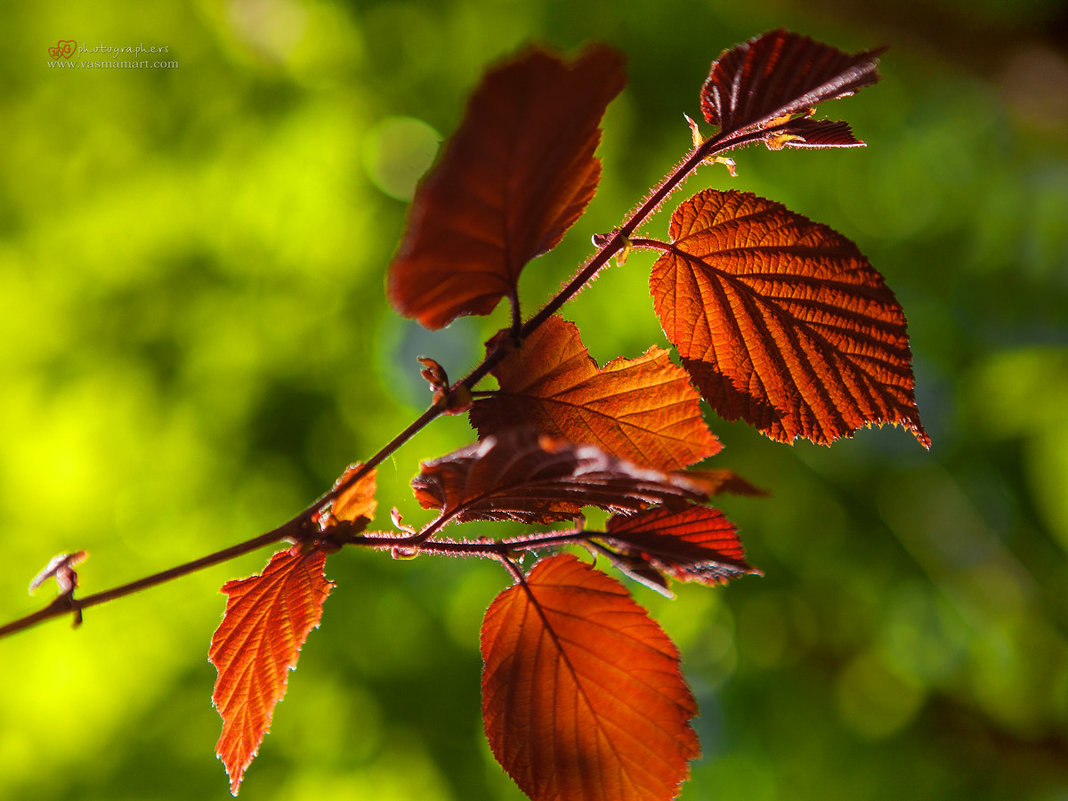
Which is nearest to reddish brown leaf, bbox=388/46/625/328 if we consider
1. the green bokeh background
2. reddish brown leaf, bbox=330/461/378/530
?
reddish brown leaf, bbox=330/461/378/530

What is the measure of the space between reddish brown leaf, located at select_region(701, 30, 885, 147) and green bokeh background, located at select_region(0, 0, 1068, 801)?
2.90m

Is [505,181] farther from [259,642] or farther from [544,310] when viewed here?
[259,642]

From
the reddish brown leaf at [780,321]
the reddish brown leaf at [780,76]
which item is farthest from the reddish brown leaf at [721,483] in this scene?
the reddish brown leaf at [780,76]

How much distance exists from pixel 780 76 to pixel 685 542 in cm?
29

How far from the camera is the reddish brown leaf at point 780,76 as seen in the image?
0.44 m

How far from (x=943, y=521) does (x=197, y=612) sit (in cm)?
373

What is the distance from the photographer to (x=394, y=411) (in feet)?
→ 12.8

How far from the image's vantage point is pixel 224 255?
3.76 m

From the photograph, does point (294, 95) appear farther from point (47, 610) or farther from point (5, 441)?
point (47, 610)

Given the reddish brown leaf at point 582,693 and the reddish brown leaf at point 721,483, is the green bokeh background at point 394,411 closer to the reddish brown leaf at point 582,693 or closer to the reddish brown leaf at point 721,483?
the reddish brown leaf at point 582,693

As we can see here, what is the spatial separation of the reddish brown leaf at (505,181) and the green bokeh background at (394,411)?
115 inches

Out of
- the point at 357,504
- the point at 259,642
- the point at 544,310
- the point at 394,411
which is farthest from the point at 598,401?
the point at 394,411

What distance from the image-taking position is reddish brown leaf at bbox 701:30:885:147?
44 centimetres

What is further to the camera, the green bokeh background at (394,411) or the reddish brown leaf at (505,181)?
the green bokeh background at (394,411)
